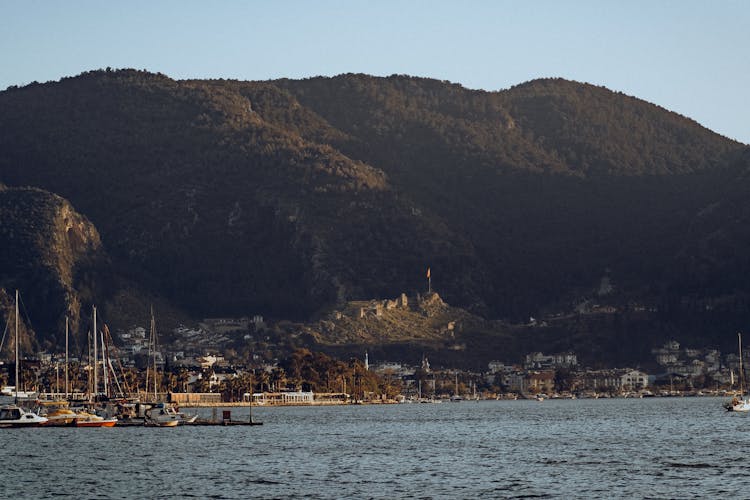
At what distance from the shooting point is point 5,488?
10538cm

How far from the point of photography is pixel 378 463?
405 feet

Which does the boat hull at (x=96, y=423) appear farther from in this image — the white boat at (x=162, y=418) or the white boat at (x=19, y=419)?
the white boat at (x=162, y=418)

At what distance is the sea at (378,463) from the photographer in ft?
338

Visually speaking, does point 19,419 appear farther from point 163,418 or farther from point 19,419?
point 163,418

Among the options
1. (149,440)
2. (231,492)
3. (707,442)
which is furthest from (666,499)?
(149,440)

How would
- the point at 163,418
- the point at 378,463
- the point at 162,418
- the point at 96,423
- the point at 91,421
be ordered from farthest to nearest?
1. the point at 163,418
2. the point at 162,418
3. the point at 91,421
4. the point at 96,423
5. the point at 378,463

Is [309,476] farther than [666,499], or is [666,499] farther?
[309,476]

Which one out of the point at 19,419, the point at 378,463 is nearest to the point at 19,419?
the point at 19,419

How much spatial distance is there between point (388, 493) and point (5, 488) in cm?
2315

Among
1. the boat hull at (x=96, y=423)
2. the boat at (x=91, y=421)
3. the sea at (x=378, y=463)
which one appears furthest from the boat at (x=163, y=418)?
the sea at (x=378, y=463)

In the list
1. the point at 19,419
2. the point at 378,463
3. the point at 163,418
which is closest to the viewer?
the point at 378,463

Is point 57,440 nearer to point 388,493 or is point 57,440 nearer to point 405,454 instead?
point 405,454

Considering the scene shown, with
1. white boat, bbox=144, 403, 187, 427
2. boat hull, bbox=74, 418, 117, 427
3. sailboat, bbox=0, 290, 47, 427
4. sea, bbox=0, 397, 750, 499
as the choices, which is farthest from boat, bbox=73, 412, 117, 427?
sea, bbox=0, 397, 750, 499

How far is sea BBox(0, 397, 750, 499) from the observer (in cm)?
10300
